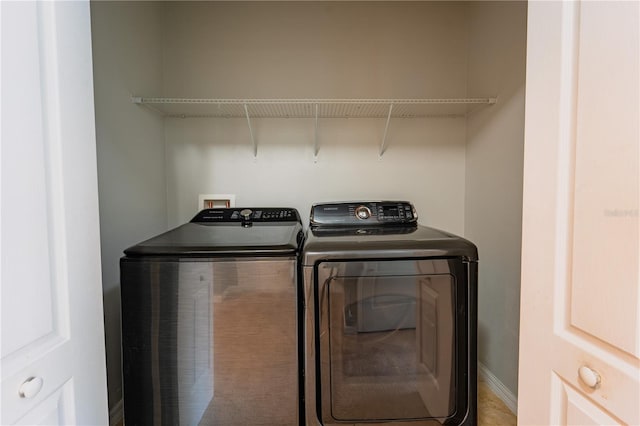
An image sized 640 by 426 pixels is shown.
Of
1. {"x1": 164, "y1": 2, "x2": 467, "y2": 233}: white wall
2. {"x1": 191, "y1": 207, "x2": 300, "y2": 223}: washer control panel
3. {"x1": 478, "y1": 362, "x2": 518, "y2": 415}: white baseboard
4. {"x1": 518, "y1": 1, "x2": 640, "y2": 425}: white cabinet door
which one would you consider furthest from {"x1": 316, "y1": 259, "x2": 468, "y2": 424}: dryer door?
{"x1": 164, "y1": 2, "x2": 467, "y2": 233}: white wall

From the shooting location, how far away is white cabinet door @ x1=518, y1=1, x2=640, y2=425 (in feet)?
1.61

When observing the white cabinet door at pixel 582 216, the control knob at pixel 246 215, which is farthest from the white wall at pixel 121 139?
the white cabinet door at pixel 582 216

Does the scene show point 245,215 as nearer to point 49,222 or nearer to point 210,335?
point 210,335

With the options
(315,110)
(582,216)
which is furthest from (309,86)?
(582,216)

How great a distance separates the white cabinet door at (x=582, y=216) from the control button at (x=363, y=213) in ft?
2.94

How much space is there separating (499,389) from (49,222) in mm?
1995

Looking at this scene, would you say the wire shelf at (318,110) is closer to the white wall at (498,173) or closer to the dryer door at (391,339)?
the white wall at (498,173)

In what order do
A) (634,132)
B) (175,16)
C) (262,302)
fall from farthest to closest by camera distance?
(175,16) → (262,302) → (634,132)

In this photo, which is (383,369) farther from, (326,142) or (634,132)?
(326,142)

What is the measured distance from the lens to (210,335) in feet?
3.42

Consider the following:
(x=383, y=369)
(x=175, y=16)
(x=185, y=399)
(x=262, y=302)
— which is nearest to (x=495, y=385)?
(x=383, y=369)

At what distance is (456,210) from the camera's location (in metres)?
1.93

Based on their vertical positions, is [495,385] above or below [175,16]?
below

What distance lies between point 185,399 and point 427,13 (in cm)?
240
